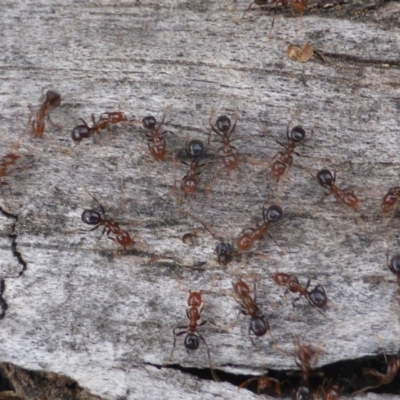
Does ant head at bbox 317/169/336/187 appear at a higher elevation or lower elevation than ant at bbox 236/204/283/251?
higher

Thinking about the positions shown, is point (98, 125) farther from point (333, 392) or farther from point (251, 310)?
point (333, 392)

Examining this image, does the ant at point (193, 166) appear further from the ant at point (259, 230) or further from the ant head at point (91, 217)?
the ant head at point (91, 217)

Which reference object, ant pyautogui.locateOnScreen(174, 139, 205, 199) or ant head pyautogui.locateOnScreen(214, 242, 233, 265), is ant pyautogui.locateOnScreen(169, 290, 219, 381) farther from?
ant pyautogui.locateOnScreen(174, 139, 205, 199)

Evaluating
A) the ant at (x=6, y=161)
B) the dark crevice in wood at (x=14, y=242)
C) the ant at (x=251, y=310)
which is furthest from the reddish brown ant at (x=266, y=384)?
the ant at (x=6, y=161)

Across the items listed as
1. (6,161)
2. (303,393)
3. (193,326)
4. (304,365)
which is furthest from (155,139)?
(303,393)

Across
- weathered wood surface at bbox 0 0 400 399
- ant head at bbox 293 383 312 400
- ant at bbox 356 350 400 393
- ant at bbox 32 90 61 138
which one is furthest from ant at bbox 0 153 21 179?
ant at bbox 356 350 400 393

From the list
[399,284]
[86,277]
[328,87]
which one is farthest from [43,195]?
[399,284]

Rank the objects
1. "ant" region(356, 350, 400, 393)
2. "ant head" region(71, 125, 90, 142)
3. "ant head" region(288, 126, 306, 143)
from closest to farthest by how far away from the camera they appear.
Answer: "ant" region(356, 350, 400, 393) < "ant head" region(288, 126, 306, 143) < "ant head" region(71, 125, 90, 142)
